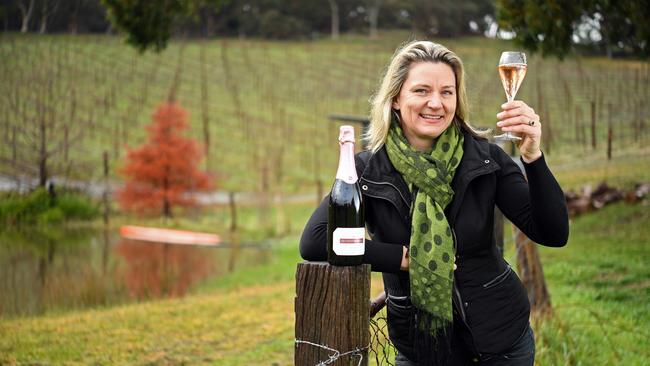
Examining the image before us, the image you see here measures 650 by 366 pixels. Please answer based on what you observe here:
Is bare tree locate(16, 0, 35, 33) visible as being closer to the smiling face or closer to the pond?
the pond

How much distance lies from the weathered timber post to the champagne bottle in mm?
34

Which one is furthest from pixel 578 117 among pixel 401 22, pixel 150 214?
pixel 401 22

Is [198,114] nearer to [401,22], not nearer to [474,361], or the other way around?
[401,22]

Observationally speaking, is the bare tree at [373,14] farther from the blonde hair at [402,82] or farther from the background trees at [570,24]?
the blonde hair at [402,82]

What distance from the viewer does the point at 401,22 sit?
79.3 ft

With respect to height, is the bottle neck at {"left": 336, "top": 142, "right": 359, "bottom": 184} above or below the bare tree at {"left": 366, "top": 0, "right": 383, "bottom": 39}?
below

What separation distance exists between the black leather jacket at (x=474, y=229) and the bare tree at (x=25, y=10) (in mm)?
11667

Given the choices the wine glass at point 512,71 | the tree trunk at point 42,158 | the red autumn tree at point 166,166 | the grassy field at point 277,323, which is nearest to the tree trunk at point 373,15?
the red autumn tree at point 166,166

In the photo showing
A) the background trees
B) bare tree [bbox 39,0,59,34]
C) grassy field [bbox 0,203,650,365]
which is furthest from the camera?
bare tree [bbox 39,0,59,34]

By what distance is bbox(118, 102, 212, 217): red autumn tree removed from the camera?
20.0m

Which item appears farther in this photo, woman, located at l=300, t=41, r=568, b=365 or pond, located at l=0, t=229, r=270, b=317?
pond, located at l=0, t=229, r=270, b=317

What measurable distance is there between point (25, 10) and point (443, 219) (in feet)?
39.5

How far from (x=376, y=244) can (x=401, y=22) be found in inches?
907

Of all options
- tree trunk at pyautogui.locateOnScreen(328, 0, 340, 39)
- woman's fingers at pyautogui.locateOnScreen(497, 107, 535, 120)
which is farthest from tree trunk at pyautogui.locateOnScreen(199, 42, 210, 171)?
woman's fingers at pyautogui.locateOnScreen(497, 107, 535, 120)
